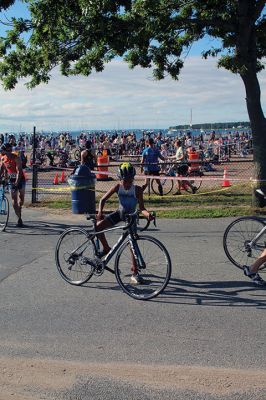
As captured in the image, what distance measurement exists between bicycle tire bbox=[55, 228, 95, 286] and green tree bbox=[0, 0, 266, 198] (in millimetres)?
6266

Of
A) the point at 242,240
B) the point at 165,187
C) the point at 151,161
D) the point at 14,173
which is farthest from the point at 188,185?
the point at 242,240

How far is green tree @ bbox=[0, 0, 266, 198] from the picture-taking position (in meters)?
11.7

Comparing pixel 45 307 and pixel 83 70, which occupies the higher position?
pixel 83 70

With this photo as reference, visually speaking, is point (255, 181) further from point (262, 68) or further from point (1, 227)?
point (1, 227)

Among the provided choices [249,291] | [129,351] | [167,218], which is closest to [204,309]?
[249,291]

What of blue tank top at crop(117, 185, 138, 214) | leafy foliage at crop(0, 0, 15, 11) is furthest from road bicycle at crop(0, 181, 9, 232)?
blue tank top at crop(117, 185, 138, 214)

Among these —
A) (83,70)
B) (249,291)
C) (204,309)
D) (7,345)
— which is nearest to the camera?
(7,345)

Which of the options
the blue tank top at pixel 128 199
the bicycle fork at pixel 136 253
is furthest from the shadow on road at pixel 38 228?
the bicycle fork at pixel 136 253

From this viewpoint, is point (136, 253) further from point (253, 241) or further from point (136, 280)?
point (253, 241)

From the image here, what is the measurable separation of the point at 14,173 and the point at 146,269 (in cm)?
588

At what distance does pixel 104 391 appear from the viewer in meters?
3.98

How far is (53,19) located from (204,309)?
839 cm

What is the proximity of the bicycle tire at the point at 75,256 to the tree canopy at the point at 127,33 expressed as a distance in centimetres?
625

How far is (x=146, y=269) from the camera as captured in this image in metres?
6.51
